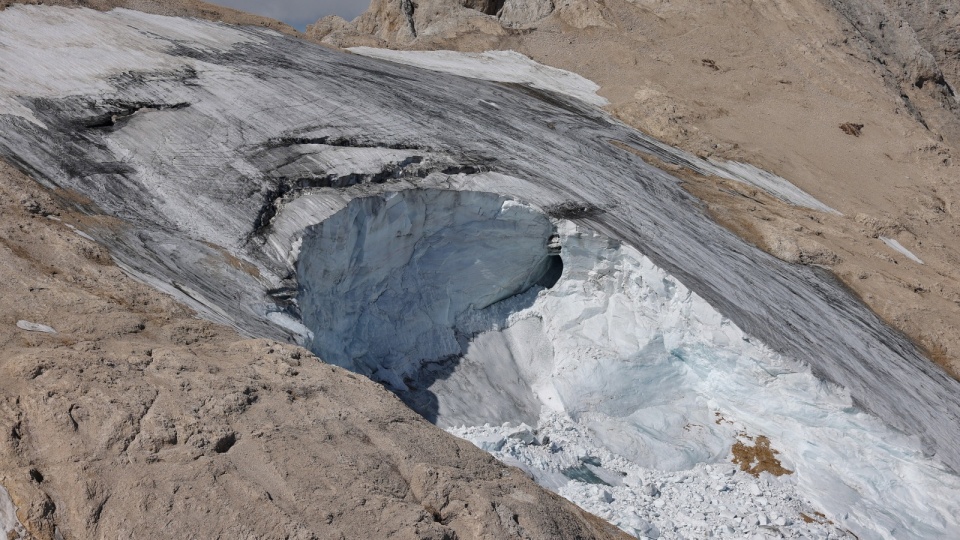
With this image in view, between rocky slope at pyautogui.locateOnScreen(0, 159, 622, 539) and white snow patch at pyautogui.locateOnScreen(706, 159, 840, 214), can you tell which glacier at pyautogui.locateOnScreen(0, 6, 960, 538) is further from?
white snow patch at pyautogui.locateOnScreen(706, 159, 840, 214)

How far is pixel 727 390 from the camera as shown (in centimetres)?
1319

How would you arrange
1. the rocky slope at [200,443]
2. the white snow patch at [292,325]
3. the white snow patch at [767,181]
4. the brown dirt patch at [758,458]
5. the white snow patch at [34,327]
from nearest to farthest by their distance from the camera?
the rocky slope at [200,443]
the white snow patch at [34,327]
the white snow patch at [292,325]
the brown dirt patch at [758,458]
the white snow patch at [767,181]

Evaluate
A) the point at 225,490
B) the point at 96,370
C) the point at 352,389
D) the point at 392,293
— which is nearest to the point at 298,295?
the point at 392,293

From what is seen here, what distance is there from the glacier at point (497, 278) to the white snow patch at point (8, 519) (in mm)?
4619

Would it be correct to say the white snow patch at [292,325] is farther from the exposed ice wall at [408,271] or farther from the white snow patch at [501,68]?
the white snow patch at [501,68]

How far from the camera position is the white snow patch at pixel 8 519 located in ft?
15.5

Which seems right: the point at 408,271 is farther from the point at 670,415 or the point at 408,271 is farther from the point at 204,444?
the point at 204,444

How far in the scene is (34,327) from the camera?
248 inches

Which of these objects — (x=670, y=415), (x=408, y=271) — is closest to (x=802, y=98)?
(x=670, y=415)

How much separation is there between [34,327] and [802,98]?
27.5 meters

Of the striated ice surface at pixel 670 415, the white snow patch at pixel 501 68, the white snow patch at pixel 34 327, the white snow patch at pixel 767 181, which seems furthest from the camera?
the white snow patch at pixel 501 68

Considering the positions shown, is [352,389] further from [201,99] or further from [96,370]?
[201,99]

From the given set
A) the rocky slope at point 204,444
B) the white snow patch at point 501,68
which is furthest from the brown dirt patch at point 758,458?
the white snow patch at point 501,68

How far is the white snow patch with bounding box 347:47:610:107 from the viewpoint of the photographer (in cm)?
2347
